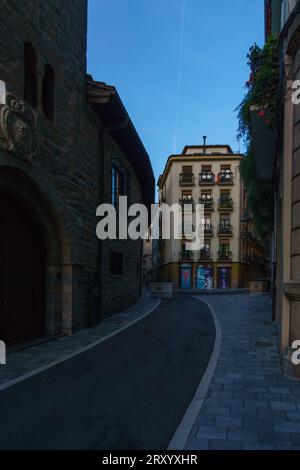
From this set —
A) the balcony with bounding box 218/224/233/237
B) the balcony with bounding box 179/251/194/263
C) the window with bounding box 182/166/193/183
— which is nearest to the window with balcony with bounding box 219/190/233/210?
the balcony with bounding box 218/224/233/237

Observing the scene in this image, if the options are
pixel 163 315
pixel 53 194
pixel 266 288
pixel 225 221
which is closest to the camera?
pixel 53 194

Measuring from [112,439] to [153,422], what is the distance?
0.64 meters

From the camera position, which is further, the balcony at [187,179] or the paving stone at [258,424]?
the balcony at [187,179]

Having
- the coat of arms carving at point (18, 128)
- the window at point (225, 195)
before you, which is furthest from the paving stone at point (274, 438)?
the window at point (225, 195)

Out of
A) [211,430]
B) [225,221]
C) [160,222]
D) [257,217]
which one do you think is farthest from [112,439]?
[160,222]

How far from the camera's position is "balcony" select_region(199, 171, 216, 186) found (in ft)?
165

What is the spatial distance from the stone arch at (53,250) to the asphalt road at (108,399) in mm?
1863

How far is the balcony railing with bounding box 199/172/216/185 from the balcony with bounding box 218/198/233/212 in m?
2.77

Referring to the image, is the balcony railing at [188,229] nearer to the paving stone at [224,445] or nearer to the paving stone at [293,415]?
the paving stone at [293,415]

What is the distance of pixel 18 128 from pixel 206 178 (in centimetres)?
4390

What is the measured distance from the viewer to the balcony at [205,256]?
49000mm

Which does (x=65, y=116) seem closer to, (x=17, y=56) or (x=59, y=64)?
(x=59, y=64)

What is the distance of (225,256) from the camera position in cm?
4869

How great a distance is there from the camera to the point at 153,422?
4.69m
